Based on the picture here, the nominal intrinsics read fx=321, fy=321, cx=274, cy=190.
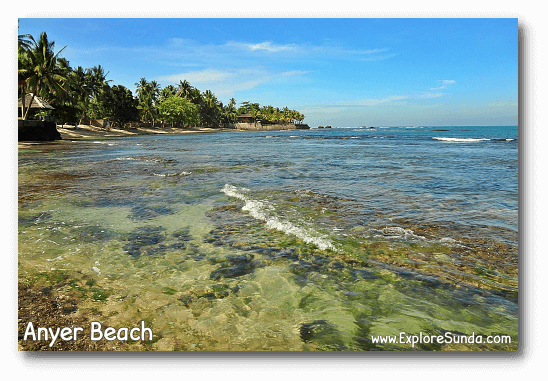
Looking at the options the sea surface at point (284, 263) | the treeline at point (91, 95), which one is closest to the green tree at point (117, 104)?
the treeline at point (91, 95)

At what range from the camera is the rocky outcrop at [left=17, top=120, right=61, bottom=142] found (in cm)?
3219

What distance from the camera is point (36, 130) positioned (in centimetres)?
3450

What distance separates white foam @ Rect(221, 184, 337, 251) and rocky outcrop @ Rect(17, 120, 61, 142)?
3350 cm

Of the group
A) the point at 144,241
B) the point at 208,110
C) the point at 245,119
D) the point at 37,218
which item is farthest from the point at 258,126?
the point at 144,241

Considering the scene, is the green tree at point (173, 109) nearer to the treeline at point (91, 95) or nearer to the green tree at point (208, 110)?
the treeline at point (91, 95)

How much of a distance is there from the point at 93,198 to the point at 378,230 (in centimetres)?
718

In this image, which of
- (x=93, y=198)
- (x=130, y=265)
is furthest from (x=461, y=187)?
(x=93, y=198)

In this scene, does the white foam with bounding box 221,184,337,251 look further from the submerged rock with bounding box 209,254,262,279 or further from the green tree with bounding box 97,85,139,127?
the green tree with bounding box 97,85,139,127

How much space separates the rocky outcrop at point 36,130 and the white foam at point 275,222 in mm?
33500

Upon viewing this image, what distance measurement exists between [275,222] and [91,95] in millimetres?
70828

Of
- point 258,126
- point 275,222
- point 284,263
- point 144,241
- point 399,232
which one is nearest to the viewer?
point 284,263

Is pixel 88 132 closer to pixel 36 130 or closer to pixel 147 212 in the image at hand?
pixel 36 130

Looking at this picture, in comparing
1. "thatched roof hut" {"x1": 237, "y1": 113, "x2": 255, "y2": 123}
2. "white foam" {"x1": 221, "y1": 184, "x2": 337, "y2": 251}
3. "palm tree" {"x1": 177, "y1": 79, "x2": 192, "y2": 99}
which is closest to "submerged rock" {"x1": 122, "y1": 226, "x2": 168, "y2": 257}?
"white foam" {"x1": 221, "y1": 184, "x2": 337, "y2": 251}

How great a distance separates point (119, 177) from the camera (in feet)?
40.4
